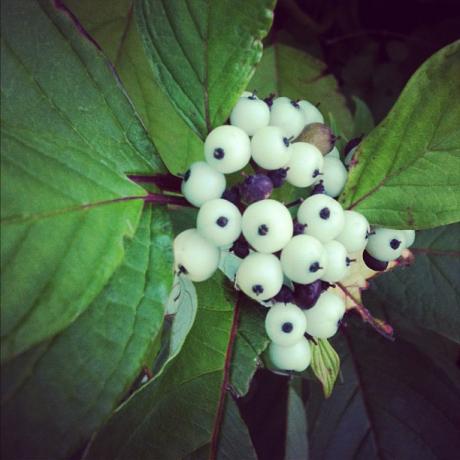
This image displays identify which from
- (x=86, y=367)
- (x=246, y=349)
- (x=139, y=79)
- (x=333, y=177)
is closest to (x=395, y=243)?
(x=333, y=177)

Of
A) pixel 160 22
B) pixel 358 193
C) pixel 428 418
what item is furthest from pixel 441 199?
pixel 428 418

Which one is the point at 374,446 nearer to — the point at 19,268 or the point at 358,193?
the point at 358,193

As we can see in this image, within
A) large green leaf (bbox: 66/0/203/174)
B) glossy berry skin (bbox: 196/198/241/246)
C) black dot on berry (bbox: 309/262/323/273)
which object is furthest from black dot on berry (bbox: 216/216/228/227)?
large green leaf (bbox: 66/0/203/174)

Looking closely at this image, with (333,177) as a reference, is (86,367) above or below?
below

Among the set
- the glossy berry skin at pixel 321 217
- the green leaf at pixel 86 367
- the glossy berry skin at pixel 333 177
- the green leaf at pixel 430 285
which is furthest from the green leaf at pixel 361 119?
the green leaf at pixel 86 367

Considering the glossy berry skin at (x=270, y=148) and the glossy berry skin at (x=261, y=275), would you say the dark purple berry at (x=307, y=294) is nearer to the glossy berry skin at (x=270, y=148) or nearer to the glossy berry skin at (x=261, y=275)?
the glossy berry skin at (x=261, y=275)

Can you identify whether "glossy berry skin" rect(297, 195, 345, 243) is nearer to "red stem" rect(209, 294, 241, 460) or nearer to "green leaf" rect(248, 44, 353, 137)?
"red stem" rect(209, 294, 241, 460)

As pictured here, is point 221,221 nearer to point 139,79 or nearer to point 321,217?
point 321,217
